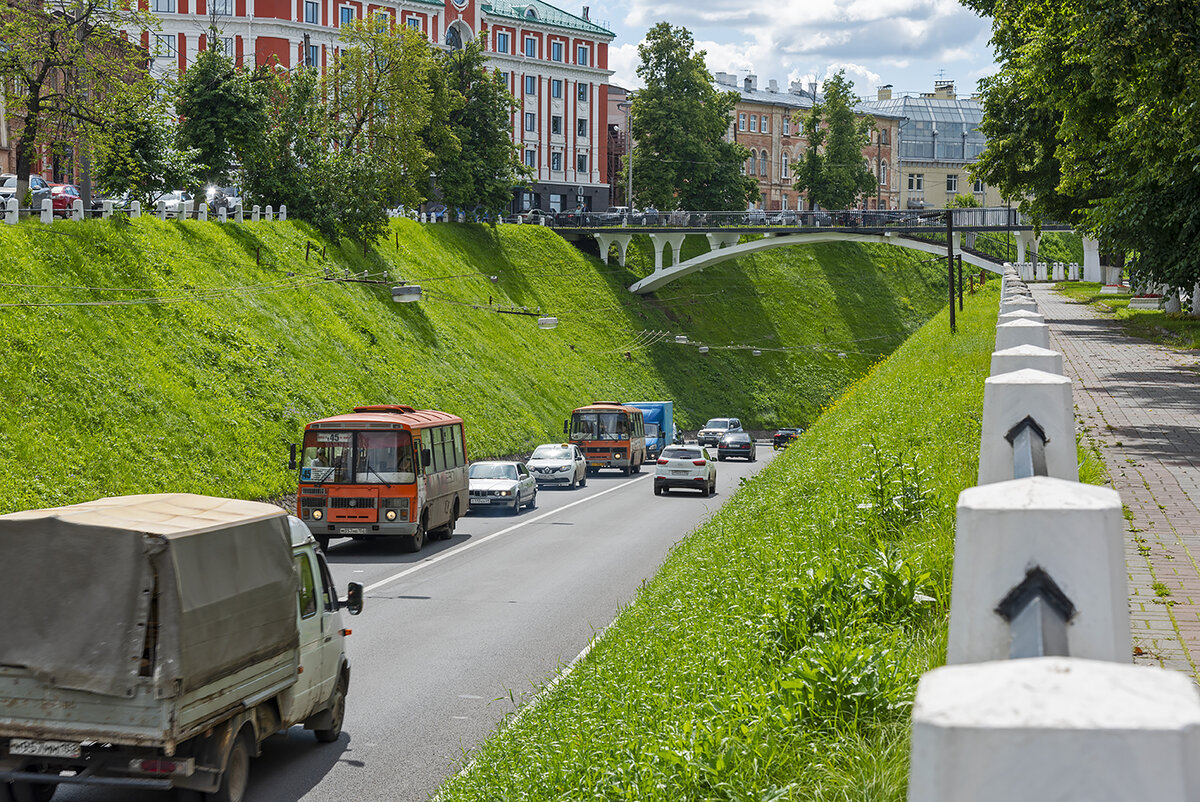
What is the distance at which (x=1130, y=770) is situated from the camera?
1.51 m

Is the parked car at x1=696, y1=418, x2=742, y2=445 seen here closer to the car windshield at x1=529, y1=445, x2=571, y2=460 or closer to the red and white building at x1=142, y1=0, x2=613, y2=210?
the car windshield at x1=529, y1=445, x2=571, y2=460

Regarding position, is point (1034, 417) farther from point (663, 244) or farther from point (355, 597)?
point (663, 244)

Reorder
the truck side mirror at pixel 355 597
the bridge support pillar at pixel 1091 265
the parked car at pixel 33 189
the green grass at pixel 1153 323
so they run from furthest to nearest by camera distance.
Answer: the bridge support pillar at pixel 1091 265, the parked car at pixel 33 189, the green grass at pixel 1153 323, the truck side mirror at pixel 355 597

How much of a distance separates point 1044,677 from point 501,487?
1342 inches

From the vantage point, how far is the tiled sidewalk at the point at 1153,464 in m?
7.45

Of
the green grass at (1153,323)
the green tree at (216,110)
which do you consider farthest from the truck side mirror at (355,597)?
the green tree at (216,110)

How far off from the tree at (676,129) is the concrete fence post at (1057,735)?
89264 mm

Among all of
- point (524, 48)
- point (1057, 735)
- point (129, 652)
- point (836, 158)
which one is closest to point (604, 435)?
point (129, 652)

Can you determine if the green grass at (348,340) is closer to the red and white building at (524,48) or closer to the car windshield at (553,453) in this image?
the car windshield at (553,453)

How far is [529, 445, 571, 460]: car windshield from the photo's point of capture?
4575 centimetres

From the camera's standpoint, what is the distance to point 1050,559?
7.45 feet

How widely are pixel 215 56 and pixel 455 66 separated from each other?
94.3ft

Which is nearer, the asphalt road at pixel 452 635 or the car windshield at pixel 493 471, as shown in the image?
the asphalt road at pixel 452 635

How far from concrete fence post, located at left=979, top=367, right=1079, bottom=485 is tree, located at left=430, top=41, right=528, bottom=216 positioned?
73.7 m
